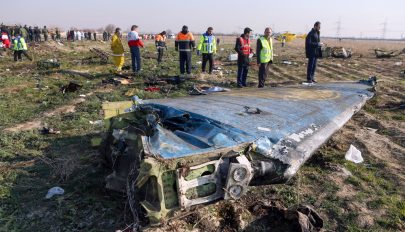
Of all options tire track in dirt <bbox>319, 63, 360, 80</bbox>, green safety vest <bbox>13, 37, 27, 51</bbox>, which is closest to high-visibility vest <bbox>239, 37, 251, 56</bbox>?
tire track in dirt <bbox>319, 63, 360, 80</bbox>

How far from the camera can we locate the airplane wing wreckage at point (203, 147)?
106 inches

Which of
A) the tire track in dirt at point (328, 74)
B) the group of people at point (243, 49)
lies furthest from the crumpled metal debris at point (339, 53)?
the group of people at point (243, 49)

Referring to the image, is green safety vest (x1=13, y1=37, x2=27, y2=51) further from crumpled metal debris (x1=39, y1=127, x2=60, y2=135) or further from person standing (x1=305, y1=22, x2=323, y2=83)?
person standing (x1=305, y1=22, x2=323, y2=83)

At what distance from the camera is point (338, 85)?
7.56 meters

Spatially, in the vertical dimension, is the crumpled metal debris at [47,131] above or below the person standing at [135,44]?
below

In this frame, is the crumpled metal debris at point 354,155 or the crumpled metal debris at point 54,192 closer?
the crumpled metal debris at point 54,192

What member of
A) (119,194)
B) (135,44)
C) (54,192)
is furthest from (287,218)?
(135,44)

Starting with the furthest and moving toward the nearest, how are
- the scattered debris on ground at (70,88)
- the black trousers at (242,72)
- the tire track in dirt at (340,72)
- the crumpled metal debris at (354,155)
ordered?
the tire track in dirt at (340,72) → the black trousers at (242,72) → the scattered debris on ground at (70,88) → the crumpled metal debris at (354,155)

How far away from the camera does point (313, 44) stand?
9.64 meters

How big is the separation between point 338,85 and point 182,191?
19.6 feet

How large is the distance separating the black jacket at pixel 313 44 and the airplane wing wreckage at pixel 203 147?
5.14 meters

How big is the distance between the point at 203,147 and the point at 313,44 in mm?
7776

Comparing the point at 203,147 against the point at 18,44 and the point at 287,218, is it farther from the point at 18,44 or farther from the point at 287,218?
the point at 18,44

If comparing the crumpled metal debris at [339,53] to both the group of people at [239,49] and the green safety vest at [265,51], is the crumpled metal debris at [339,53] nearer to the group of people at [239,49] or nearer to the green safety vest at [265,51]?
the group of people at [239,49]
